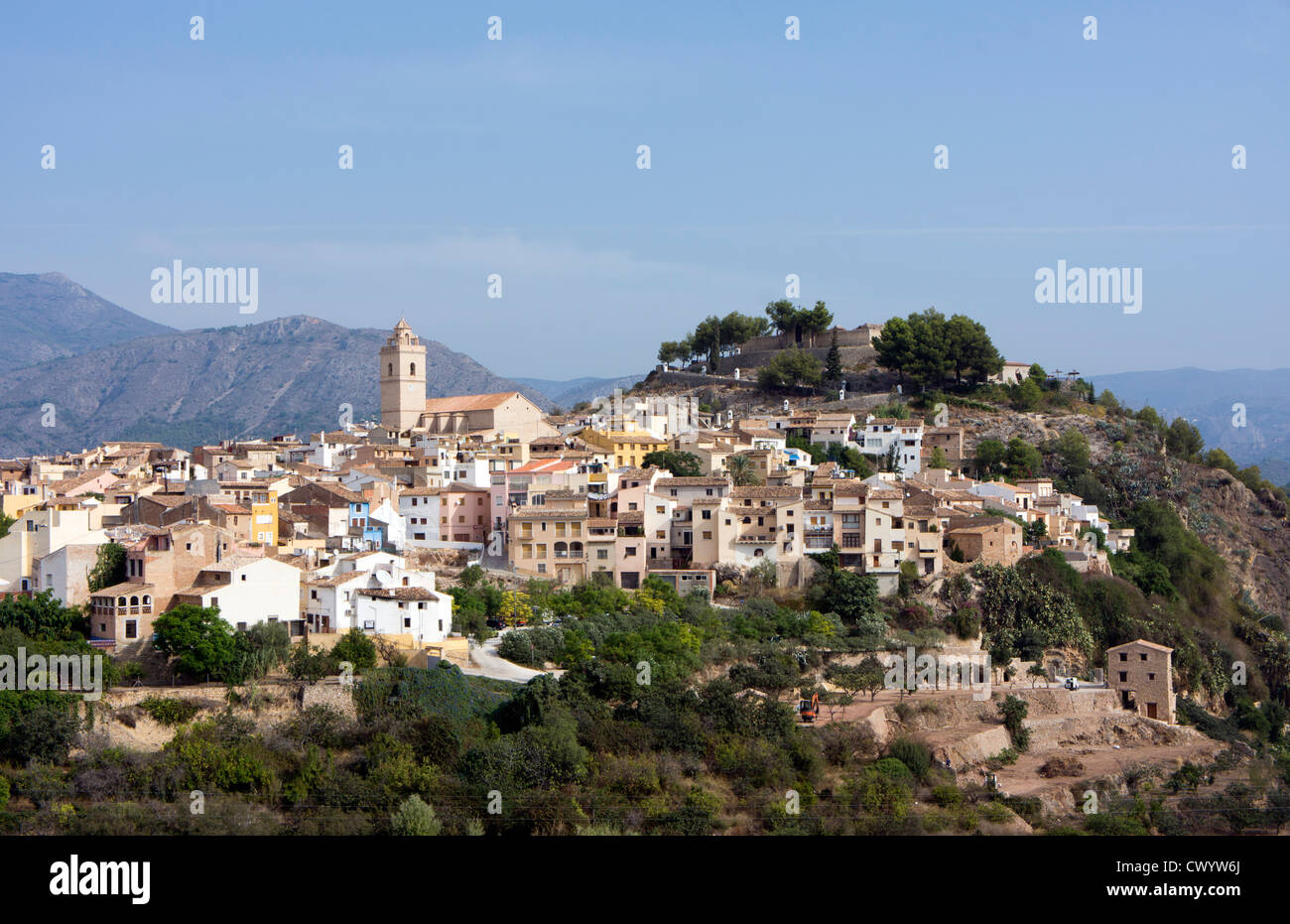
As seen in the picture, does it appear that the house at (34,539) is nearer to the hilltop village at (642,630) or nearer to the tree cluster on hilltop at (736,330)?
the hilltop village at (642,630)

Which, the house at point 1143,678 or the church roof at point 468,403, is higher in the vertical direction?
the church roof at point 468,403

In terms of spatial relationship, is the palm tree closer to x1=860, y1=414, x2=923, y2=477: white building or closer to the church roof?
x1=860, y1=414, x2=923, y2=477: white building

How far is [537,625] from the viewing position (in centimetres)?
→ 2283

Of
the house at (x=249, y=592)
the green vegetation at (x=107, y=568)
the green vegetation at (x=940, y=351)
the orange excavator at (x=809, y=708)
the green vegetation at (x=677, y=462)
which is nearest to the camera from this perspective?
the house at (x=249, y=592)

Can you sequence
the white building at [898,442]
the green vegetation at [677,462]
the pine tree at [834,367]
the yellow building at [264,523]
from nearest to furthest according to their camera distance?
the yellow building at [264,523], the green vegetation at [677,462], the white building at [898,442], the pine tree at [834,367]

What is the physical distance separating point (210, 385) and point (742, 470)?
474 ft

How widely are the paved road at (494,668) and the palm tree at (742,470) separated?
10.5 metres

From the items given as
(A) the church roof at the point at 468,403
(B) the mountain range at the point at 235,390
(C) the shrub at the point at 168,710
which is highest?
(B) the mountain range at the point at 235,390

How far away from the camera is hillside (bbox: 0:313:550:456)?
444 ft

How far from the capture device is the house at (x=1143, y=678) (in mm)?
25109

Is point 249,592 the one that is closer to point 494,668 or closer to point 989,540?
point 494,668

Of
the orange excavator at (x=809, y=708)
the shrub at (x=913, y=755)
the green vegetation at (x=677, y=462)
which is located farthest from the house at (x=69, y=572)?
the green vegetation at (x=677, y=462)

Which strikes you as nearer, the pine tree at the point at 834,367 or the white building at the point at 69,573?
the white building at the point at 69,573

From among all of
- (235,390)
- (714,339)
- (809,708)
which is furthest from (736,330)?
(235,390)
